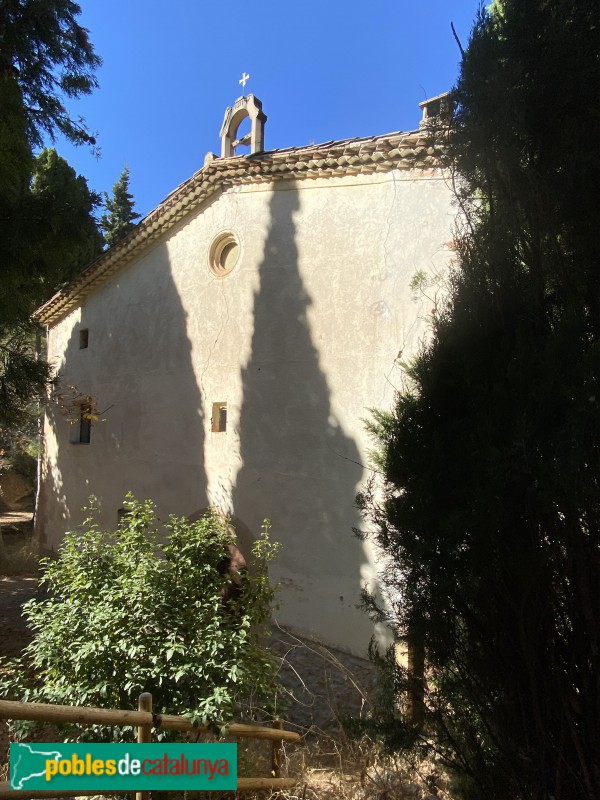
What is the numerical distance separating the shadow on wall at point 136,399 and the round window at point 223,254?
0.97 metres

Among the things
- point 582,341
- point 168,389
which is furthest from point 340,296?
point 582,341

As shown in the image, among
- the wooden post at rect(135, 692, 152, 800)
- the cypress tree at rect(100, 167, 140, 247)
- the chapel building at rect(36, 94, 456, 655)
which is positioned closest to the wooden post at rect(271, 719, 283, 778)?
the wooden post at rect(135, 692, 152, 800)

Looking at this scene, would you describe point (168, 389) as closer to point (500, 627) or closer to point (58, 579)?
point (58, 579)

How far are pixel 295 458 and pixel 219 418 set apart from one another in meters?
1.84

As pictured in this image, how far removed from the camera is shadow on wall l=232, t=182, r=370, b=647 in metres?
7.02

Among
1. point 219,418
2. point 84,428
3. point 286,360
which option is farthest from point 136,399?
point 286,360

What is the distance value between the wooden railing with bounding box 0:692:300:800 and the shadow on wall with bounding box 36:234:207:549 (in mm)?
5149

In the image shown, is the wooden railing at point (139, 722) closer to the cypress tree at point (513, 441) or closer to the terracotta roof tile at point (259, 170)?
the cypress tree at point (513, 441)

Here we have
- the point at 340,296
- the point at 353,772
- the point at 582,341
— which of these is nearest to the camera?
the point at 582,341

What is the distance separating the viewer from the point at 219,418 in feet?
29.4

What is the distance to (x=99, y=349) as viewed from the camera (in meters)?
11.7

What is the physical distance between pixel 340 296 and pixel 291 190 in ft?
6.38

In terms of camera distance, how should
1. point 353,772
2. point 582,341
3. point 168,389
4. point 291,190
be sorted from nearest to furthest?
point 582,341 < point 353,772 < point 291,190 < point 168,389

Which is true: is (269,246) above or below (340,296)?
above
